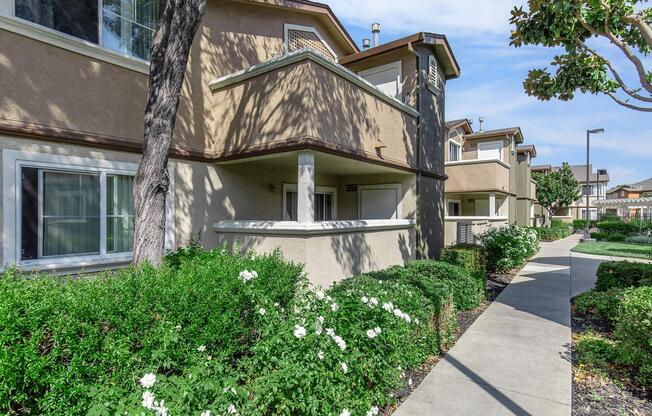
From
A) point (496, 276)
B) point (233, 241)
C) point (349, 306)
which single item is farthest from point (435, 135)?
point (349, 306)

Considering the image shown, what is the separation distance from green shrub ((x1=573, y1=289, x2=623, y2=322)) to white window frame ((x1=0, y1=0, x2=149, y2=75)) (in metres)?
10.3

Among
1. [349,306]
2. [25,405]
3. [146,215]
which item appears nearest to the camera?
[25,405]

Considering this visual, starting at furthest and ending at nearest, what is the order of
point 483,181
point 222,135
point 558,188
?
point 558,188 < point 483,181 < point 222,135

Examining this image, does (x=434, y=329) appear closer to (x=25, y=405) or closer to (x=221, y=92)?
(x=25, y=405)

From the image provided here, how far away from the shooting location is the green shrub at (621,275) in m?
8.15

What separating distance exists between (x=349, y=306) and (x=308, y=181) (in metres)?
3.24

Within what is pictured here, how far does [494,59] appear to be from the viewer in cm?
973

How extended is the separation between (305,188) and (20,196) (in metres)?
4.49

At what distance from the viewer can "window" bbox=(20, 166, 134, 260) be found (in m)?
5.21

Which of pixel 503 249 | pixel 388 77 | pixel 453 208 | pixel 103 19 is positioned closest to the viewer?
pixel 103 19

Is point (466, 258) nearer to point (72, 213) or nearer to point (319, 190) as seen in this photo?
point (319, 190)

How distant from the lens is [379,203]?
1095 cm

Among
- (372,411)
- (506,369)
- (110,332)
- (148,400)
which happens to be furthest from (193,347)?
(506,369)

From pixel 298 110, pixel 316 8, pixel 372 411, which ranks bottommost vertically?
pixel 372 411
